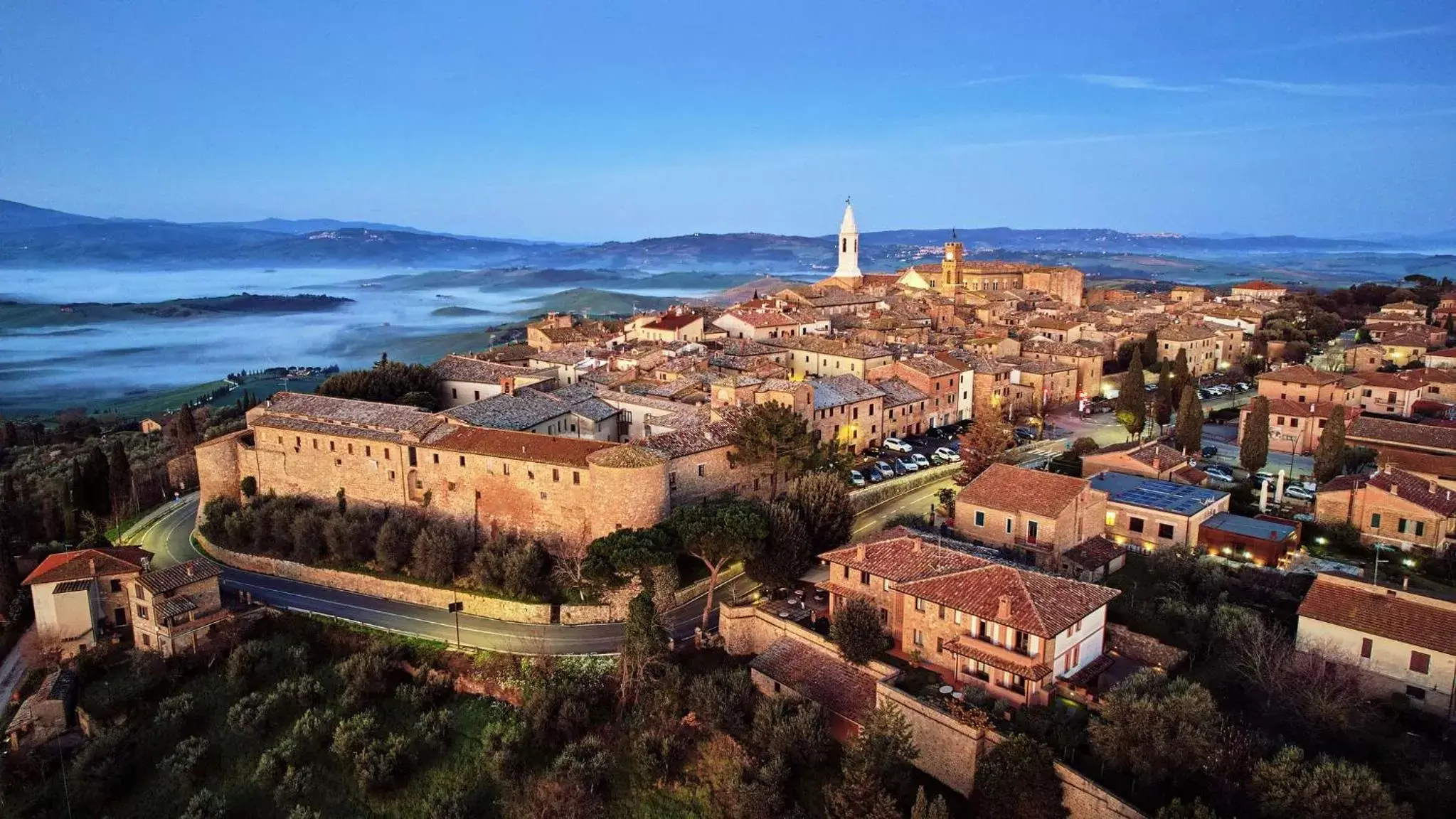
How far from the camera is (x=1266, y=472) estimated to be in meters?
32.7

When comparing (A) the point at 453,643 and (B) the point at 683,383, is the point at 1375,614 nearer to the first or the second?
(A) the point at 453,643

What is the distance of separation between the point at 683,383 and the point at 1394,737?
25700 mm

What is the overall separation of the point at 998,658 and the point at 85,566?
25.1m

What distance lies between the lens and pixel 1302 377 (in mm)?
38438

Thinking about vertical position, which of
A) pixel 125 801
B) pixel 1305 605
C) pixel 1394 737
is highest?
pixel 1305 605

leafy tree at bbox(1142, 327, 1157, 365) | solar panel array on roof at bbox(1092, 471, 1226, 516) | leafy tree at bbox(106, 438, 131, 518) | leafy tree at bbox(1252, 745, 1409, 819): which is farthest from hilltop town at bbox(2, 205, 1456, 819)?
leafy tree at bbox(106, 438, 131, 518)

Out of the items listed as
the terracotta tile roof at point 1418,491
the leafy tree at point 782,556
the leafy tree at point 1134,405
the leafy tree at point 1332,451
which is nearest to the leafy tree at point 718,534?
the leafy tree at point 782,556

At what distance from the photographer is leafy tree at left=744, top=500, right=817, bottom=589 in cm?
2303

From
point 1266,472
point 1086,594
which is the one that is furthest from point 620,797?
point 1266,472

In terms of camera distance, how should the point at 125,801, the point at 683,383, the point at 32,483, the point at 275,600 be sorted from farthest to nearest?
the point at 32,483
the point at 683,383
the point at 275,600
the point at 125,801

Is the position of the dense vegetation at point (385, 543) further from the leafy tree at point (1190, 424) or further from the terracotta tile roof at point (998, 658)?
the leafy tree at point (1190, 424)

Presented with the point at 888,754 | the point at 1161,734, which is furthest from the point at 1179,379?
the point at 888,754

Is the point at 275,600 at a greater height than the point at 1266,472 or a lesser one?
lesser

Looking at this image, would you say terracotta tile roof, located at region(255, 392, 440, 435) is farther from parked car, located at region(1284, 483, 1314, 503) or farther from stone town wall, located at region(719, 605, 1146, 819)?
parked car, located at region(1284, 483, 1314, 503)
